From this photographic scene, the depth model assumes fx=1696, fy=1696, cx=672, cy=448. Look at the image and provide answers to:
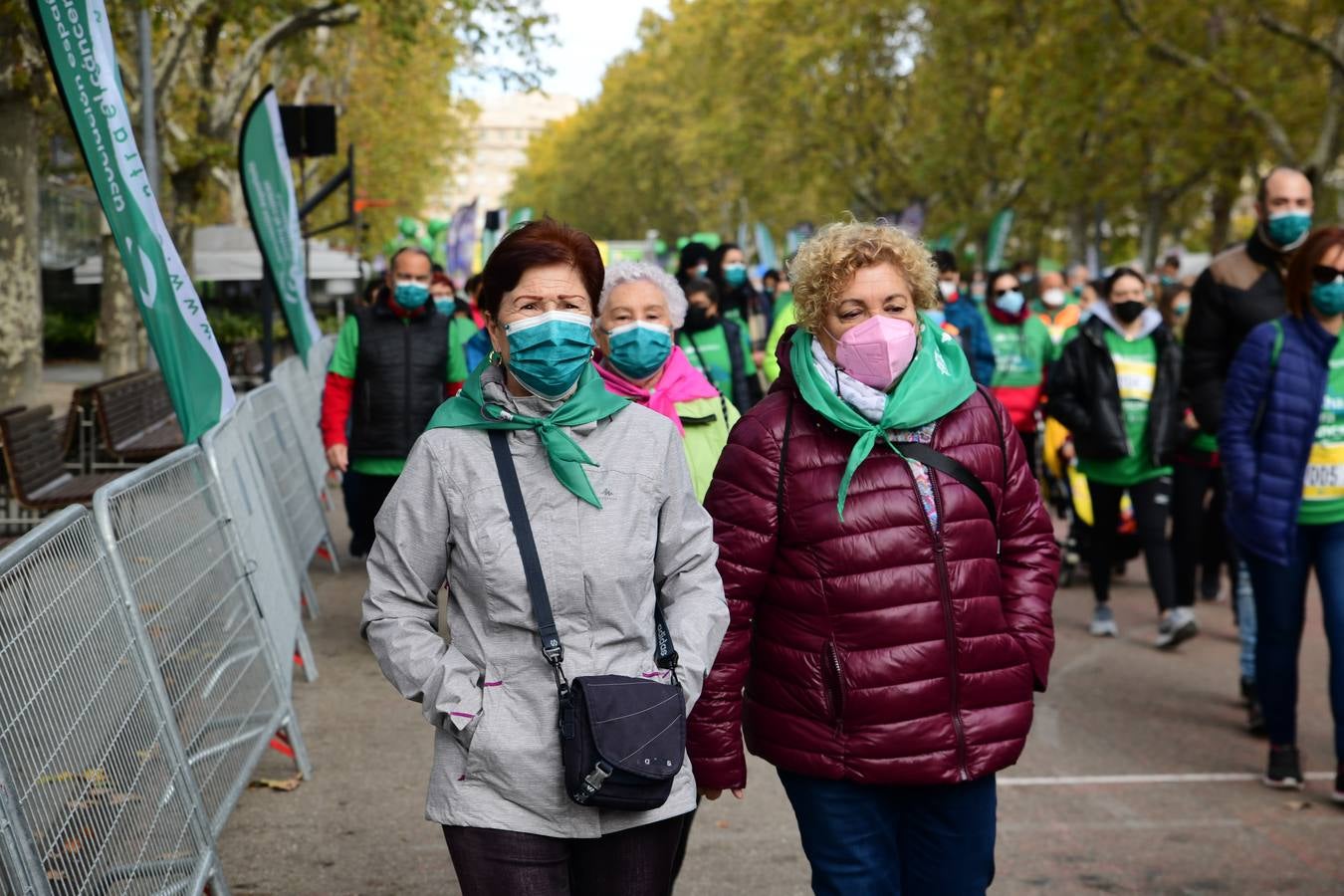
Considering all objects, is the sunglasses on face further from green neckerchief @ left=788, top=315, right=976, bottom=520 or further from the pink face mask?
the pink face mask

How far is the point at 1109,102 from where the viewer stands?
32750 mm

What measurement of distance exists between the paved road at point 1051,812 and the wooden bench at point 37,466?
1867 mm

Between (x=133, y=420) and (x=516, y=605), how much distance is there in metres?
9.80

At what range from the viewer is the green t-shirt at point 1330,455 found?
5.85m

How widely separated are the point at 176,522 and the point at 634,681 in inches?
101

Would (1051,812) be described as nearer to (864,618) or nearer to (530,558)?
(864,618)

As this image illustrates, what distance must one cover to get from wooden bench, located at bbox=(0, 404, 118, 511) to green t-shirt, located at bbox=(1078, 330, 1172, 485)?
5070mm

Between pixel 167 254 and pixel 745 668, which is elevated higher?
pixel 167 254

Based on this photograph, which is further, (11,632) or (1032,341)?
(1032,341)

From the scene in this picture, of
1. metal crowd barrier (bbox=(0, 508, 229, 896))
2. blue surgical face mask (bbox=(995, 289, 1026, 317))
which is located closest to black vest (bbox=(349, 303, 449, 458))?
metal crowd barrier (bbox=(0, 508, 229, 896))

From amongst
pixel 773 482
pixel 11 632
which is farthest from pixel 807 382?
pixel 11 632

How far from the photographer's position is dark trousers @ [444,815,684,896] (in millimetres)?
2938

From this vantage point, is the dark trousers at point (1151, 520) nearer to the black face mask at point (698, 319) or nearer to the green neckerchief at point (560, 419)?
the black face mask at point (698, 319)

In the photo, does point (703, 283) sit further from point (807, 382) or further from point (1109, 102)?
point (1109, 102)
